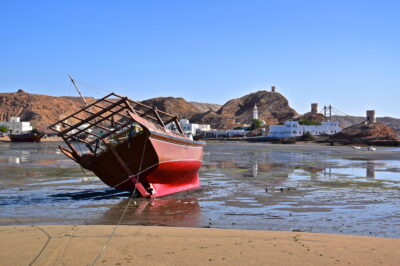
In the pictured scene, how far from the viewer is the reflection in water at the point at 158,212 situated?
34.3 feet

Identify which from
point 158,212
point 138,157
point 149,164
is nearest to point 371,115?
point 149,164

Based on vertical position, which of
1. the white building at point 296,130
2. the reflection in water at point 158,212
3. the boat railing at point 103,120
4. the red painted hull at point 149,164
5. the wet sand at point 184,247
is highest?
the white building at point 296,130

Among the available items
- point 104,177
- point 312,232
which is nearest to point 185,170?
point 104,177

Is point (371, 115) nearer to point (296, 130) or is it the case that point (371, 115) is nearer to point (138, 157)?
point (296, 130)

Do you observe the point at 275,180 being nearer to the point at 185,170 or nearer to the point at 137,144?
the point at 185,170

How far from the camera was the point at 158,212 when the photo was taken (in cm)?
1200

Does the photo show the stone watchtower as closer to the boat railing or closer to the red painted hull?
the boat railing

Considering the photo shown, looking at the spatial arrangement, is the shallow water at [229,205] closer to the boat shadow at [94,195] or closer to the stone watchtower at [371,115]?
the boat shadow at [94,195]

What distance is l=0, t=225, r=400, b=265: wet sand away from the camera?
6.68 m

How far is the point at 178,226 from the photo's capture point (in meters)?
9.93

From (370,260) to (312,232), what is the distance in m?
2.46

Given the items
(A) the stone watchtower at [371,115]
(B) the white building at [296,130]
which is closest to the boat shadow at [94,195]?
(B) the white building at [296,130]

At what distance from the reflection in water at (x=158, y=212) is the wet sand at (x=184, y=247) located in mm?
1334

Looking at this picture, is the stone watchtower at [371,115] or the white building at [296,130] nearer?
the white building at [296,130]
